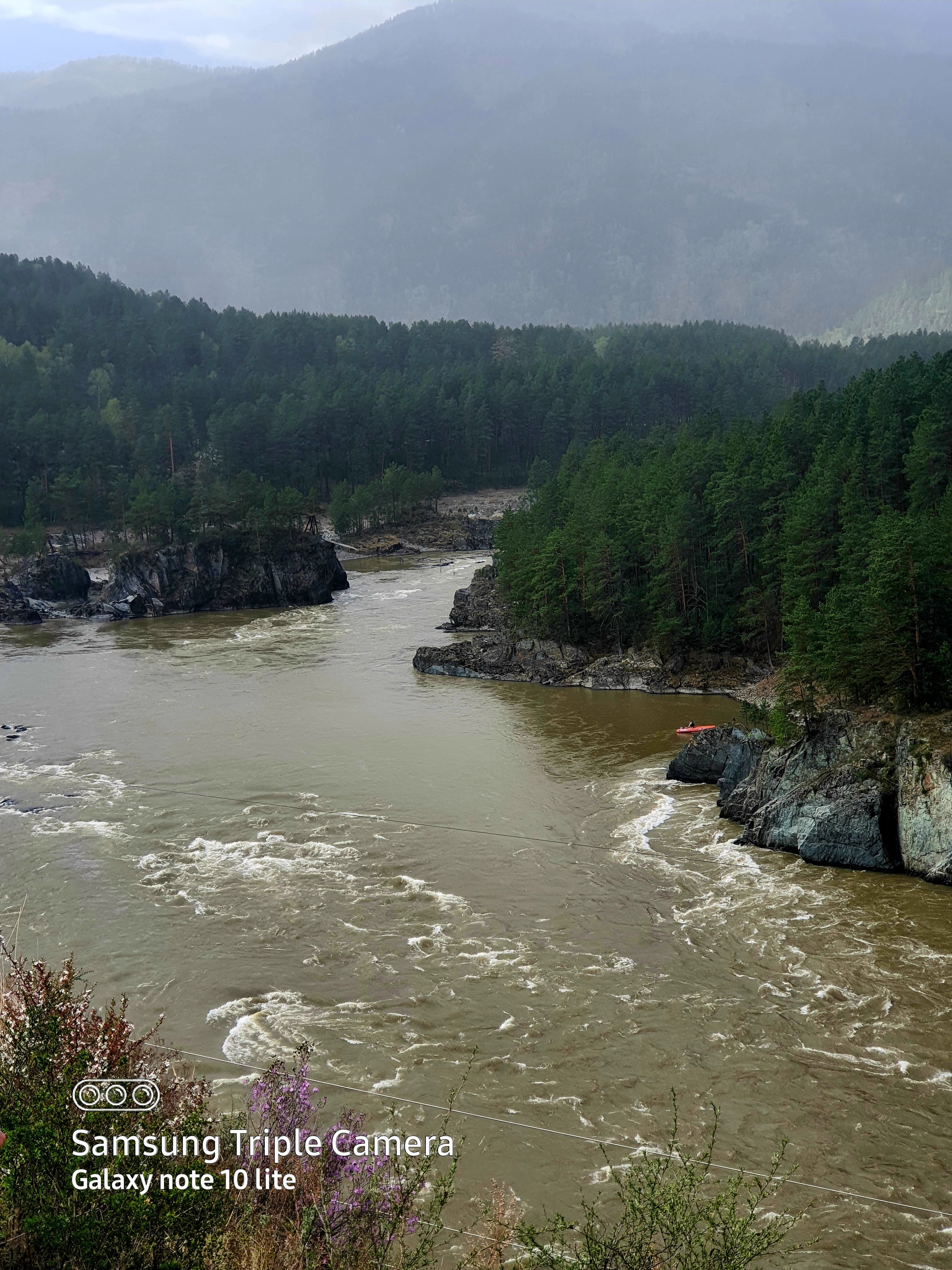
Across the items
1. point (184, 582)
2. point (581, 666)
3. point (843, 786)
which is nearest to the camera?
point (843, 786)

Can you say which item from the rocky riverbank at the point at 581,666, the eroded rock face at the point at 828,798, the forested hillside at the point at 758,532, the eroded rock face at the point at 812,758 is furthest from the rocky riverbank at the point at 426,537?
the eroded rock face at the point at 828,798

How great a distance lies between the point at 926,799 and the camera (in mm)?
31109

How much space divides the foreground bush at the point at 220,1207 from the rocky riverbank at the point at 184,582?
264 feet

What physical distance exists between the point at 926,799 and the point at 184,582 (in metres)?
77.4

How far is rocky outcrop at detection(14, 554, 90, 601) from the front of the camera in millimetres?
96062

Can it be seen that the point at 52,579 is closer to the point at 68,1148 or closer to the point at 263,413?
the point at 263,413

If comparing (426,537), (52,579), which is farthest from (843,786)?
(426,537)

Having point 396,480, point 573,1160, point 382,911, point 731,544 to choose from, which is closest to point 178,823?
point 382,911

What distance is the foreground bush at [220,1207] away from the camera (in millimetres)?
11727

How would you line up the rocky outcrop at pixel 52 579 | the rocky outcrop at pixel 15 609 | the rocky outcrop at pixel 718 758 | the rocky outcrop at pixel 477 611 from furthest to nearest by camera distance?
the rocky outcrop at pixel 52 579 < the rocky outcrop at pixel 15 609 < the rocky outcrop at pixel 477 611 < the rocky outcrop at pixel 718 758

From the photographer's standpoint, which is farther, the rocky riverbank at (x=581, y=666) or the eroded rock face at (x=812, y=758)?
the rocky riverbank at (x=581, y=666)

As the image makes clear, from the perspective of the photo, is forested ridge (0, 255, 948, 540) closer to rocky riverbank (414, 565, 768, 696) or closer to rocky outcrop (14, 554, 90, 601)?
rocky outcrop (14, 554, 90, 601)

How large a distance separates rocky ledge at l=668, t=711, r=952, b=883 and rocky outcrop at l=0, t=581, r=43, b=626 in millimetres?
73716

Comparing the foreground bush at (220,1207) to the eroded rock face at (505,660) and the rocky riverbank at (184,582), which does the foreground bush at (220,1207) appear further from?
the rocky riverbank at (184,582)
